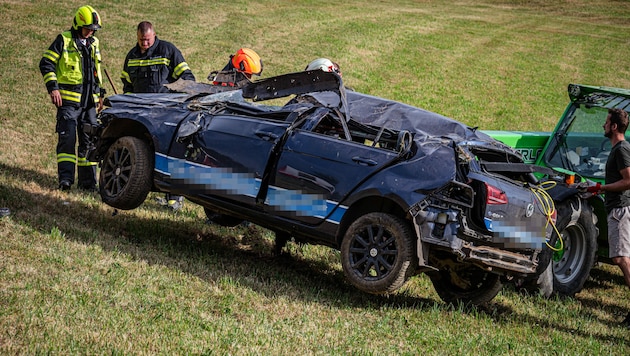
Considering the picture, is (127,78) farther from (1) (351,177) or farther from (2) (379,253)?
(2) (379,253)

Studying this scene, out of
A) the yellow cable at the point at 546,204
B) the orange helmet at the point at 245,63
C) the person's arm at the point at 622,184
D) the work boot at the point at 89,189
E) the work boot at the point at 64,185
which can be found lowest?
the work boot at the point at 89,189

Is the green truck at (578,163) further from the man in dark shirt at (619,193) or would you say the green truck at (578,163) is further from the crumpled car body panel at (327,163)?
the crumpled car body panel at (327,163)

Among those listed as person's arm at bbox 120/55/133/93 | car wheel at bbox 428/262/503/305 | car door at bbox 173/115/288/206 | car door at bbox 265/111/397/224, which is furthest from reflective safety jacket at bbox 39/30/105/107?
car wheel at bbox 428/262/503/305

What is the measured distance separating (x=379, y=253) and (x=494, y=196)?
0.99 meters

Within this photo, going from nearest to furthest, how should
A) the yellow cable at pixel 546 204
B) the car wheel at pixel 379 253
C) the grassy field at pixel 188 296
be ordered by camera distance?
the grassy field at pixel 188 296 < the car wheel at pixel 379 253 < the yellow cable at pixel 546 204

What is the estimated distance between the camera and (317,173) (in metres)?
6.50

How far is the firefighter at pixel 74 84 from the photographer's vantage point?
373 inches

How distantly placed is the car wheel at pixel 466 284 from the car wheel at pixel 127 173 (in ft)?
9.26

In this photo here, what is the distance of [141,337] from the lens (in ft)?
16.3

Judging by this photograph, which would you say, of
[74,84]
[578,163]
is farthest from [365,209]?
[74,84]

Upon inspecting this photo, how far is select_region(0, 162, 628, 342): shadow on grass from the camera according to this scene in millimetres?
6730

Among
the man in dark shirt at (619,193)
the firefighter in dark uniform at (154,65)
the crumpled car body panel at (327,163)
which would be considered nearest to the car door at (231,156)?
the crumpled car body panel at (327,163)

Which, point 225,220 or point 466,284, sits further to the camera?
point 225,220

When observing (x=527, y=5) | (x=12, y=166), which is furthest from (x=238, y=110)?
(x=527, y=5)
